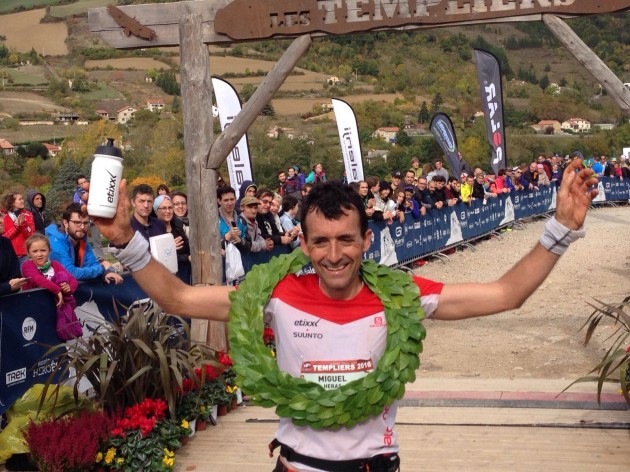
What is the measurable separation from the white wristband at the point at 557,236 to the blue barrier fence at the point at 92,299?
13.7ft

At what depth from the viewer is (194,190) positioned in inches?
347

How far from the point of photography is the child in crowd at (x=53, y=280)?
7.08 metres

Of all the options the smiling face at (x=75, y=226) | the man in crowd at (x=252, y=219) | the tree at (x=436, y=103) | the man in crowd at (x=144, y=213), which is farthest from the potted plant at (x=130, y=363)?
the tree at (x=436, y=103)

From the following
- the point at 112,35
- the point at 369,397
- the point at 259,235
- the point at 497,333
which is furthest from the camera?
the point at 497,333

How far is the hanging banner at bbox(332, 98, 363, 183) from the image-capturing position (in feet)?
63.6

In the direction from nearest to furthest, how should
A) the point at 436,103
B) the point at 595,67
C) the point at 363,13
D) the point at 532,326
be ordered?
1. the point at 363,13
2. the point at 595,67
3. the point at 532,326
4. the point at 436,103

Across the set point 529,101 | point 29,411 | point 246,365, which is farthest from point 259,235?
point 529,101

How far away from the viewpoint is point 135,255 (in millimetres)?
3373

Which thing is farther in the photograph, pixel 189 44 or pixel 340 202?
pixel 189 44

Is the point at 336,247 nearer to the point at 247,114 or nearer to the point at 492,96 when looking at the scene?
the point at 247,114

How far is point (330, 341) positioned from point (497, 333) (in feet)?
29.3

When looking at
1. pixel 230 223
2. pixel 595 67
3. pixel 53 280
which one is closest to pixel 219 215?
pixel 230 223

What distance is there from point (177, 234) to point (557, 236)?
21.1 feet

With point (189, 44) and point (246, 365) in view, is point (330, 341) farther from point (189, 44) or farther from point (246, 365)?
point (189, 44)
